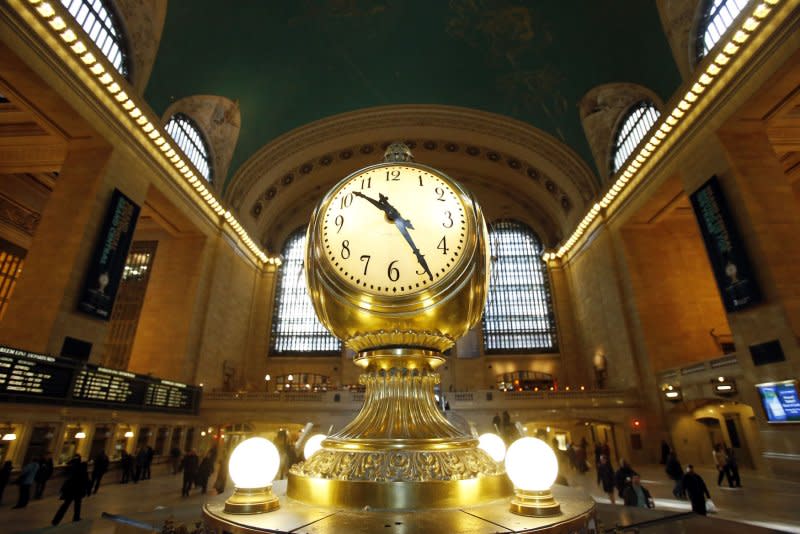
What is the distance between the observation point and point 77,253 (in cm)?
1150

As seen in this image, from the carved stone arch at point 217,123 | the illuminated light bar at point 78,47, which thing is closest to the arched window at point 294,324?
the carved stone arch at point 217,123

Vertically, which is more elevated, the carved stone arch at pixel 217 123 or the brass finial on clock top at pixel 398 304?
the carved stone arch at pixel 217 123

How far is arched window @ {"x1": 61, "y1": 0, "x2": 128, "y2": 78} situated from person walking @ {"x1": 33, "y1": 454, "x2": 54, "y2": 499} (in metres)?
11.2

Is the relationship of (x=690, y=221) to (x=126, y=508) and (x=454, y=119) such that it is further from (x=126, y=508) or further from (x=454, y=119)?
(x=126, y=508)

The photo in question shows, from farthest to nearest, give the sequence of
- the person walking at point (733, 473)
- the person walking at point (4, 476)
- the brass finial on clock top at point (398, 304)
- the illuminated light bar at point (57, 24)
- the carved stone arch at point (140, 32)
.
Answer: the carved stone arch at point (140, 32)
the illuminated light bar at point (57, 24)
the person walking at point (733, 473)
the person walking at point (4, 476)
the brass finial on clock top at point (398, 304)

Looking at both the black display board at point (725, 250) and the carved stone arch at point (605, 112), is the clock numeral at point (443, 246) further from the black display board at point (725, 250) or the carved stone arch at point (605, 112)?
the carved stone arch at point (605, 112)

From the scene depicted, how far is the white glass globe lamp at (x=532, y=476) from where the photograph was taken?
76 centimetres

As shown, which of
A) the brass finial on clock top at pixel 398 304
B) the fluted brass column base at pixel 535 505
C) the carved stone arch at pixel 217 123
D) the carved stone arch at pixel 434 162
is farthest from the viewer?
the carved stone arch at pixel 434 162

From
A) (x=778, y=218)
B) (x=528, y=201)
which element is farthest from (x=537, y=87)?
(x=778, y=218)

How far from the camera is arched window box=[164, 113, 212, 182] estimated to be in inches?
674

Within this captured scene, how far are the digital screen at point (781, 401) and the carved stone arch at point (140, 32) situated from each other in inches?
822

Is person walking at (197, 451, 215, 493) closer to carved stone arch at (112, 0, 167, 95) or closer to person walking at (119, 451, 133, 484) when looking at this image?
person walking at (119, 451, 133, 484)

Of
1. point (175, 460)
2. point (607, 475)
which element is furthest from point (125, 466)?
point (607, 475)

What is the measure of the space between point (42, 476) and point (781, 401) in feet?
55.6
